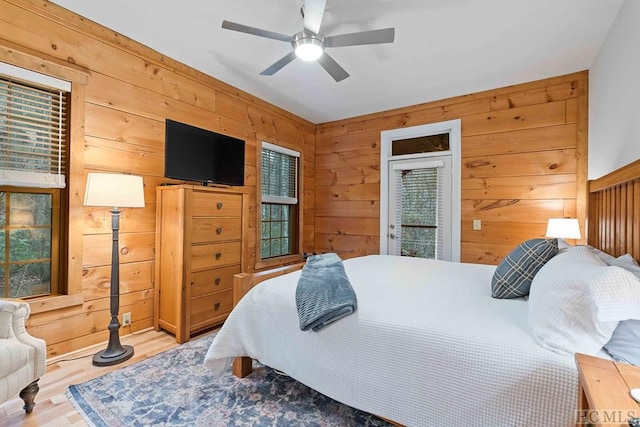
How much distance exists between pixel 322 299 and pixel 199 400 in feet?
3.27

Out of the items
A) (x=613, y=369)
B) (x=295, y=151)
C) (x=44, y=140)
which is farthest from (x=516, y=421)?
(x=295, y=151)

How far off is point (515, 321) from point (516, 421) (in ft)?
1.34

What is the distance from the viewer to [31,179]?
206cm

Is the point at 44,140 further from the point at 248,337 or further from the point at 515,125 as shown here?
the point at 515,125

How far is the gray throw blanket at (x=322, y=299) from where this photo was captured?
147cm

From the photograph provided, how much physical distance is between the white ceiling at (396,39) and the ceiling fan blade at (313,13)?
0.26 m

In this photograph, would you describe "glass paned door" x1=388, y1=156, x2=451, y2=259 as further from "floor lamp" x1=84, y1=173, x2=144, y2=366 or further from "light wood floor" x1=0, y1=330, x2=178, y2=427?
"floor lamp" x1=84, y1=173, x2=144, y2=366

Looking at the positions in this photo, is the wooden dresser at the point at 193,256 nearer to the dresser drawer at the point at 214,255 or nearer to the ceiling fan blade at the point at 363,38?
the dresser drawer at the point at 214,255

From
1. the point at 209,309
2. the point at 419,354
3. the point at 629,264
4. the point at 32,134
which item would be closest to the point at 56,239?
the point at 32,134

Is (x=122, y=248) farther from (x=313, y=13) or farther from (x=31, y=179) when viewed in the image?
(x=313, y=13)

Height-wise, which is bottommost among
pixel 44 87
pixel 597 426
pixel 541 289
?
pixel 597 426

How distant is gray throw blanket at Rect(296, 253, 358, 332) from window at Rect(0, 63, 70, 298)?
1.97m

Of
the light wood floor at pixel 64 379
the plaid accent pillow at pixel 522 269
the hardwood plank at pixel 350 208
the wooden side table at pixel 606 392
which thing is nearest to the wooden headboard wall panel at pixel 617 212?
the plaid accent pillow at pixel 522 269

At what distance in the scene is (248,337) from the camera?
1800 millimetres
